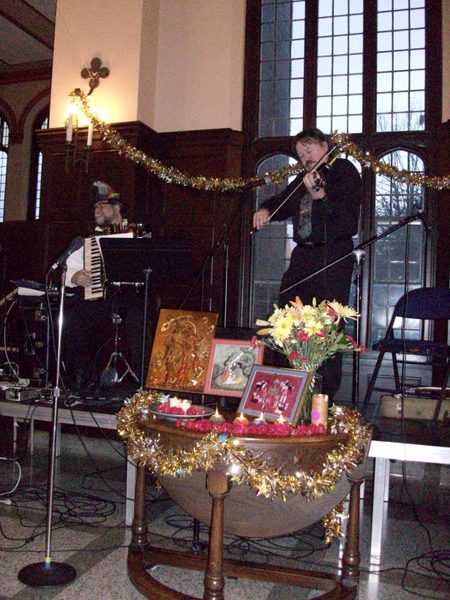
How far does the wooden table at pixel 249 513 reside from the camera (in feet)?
5.90

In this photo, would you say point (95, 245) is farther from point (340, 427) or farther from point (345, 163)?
point (340, 427)

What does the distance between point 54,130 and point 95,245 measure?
284 centimetres

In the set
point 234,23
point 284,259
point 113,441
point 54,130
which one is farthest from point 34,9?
point 113,441

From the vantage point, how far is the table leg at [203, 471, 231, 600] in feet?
5.84

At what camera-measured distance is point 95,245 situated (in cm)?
442

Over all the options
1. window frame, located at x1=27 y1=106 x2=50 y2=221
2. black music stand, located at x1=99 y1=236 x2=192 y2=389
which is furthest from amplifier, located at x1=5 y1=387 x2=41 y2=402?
window frame, located at x1=27 y1=106 x2=50 y2=221

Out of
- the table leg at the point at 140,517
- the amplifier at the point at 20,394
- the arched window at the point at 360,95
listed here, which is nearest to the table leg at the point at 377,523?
the table leg at the point at 140,517

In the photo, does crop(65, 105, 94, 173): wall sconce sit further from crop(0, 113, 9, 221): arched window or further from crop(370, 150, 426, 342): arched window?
crop(0, 113, 9, 221): arched window

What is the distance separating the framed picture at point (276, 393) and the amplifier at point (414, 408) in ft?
4.89

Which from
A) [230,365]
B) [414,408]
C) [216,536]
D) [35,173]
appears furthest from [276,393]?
[35,173]

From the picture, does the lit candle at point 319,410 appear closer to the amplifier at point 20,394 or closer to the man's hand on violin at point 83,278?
the amplifier at point 20,394

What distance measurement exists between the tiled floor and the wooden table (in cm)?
7

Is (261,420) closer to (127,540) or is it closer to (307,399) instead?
(307,399)

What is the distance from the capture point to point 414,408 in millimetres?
3396
